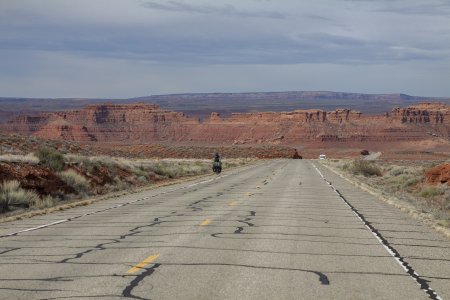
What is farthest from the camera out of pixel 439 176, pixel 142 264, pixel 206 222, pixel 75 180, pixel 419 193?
pixel 439 176

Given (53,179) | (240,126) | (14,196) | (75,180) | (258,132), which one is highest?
(14,196)

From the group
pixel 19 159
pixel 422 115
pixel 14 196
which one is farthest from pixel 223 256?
pixel 422 115

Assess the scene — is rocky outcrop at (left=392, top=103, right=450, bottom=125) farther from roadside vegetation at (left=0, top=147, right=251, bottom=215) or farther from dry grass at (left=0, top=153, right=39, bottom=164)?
dry grass at (left=0, top=153, right=39, bottom=164)

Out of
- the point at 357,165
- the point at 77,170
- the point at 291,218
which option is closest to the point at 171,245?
the point at 291,218

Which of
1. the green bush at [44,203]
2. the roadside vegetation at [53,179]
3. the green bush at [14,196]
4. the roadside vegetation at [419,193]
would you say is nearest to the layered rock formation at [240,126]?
the roadside vegetation at [419,193]

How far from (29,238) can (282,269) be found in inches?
228

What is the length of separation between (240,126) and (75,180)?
159785mm

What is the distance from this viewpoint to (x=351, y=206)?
2194cm

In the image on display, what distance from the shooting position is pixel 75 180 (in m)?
28.5

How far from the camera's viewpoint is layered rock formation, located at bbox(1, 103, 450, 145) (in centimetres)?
16738

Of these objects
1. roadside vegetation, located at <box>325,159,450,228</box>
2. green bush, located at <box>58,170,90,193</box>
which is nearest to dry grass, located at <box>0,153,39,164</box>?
green bush, located at <box>58,170,90,193</box>

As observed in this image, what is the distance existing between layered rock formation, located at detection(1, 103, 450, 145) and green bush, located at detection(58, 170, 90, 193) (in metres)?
137

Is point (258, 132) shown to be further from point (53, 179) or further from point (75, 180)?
point (53, 179)

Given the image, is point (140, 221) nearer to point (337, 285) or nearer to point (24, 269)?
point (24, 269)
